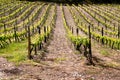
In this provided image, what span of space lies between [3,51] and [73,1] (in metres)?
87.1

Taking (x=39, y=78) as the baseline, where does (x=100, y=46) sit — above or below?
below

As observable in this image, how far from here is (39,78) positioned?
19.5 meters

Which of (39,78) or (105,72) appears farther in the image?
(105,72)

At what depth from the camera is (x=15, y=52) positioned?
28.4m

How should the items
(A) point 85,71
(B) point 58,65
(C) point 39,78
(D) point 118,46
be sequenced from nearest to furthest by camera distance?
1. (C) point 39,78
2. (A) point 85,71
3. (B) point 58,65
4. (D) point 118,46

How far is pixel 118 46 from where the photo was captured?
35.1 meters

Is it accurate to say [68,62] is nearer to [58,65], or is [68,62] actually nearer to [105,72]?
[58,65]

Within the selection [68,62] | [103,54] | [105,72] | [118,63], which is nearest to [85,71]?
[105,72]

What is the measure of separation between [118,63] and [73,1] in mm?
88733

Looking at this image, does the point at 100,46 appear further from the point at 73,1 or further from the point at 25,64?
the point at 73,1

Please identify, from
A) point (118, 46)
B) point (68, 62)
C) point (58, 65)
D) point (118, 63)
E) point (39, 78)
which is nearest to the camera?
point (39, 78)

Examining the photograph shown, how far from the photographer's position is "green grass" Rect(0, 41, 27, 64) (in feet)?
79.5

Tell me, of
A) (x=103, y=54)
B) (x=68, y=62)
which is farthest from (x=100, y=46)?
(x=68, y=62)

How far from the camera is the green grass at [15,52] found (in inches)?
954
